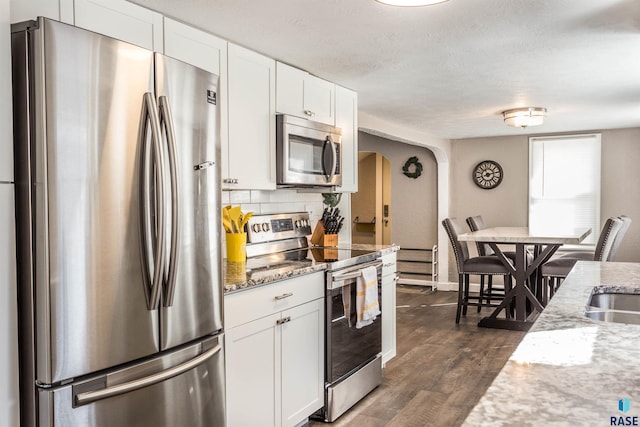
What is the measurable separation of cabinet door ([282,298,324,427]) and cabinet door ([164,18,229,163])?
3.19 feet

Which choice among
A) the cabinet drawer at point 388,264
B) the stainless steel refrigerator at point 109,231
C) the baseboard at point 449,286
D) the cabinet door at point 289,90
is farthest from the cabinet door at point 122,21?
the baseboard at point 449,286

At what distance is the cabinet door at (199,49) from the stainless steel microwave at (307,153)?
47 cm

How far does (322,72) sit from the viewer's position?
353 centimetres

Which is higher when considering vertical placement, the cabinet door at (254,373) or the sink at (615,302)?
the sink at (615,302)

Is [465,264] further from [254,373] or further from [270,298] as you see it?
[254,373]

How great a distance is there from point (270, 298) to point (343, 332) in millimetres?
722

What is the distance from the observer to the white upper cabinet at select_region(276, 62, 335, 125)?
3221 mm

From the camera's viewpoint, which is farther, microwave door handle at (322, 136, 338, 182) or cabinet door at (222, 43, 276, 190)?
microwave door handle at (322, 136, 338, 182)

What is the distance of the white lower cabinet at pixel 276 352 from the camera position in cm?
Answer: 231

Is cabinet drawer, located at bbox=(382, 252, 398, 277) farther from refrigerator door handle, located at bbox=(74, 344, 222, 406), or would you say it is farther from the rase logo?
the rase logo

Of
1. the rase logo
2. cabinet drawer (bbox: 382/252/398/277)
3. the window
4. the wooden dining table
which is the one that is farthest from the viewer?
the window

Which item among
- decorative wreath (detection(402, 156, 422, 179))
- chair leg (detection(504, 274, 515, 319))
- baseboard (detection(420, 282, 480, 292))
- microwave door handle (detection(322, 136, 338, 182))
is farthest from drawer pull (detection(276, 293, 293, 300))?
decorative wreath (detection(402, 156, 422, 179))

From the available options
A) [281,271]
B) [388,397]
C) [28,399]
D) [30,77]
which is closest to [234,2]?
[30,77]

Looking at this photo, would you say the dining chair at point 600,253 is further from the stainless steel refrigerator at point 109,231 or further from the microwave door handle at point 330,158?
the stainless steel refrigerator at point 109,231
